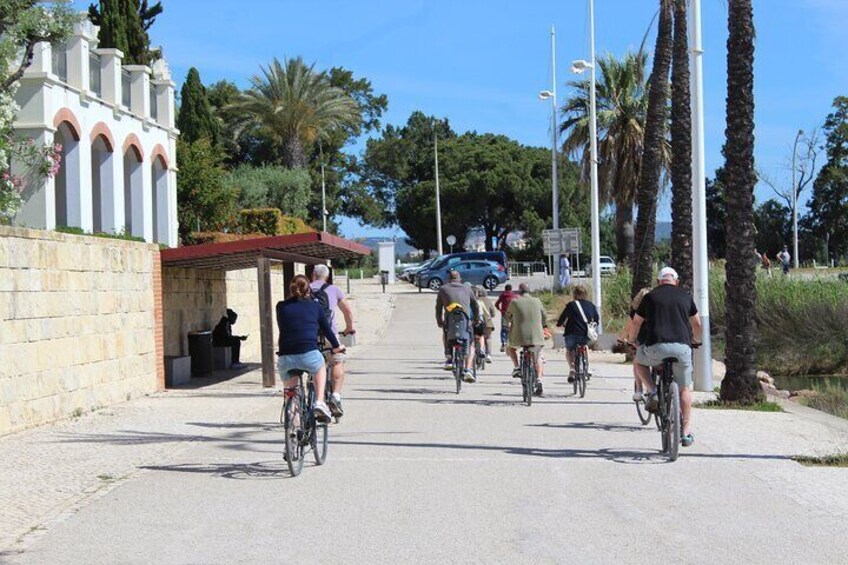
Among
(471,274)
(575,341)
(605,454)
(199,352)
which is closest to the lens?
(605,454)

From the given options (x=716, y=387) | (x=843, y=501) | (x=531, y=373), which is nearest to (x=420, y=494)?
(x=843, y=501)

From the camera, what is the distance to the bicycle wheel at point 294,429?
952 cm

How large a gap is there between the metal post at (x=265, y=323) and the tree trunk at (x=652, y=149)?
11802mm

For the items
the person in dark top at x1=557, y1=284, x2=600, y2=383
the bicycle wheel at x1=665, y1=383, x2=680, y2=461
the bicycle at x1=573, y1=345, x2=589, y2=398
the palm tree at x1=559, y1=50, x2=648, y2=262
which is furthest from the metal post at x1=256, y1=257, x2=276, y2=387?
the palm tree at x1=559, y1=50, x2=648, y2=262

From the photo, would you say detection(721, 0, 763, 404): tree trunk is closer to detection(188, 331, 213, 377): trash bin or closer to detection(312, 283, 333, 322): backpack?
detection(312, 283, 333, 322): backpack

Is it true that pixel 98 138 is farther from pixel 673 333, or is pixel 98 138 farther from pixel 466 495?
pixel 466 495

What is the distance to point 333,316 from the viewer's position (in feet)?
43.9

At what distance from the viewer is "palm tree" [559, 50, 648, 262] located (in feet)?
142

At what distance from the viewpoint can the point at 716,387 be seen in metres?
19.0

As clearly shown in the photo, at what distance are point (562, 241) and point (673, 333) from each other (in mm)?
24980

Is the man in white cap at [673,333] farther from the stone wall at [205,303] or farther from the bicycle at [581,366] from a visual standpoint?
the stone wall at [205,303]

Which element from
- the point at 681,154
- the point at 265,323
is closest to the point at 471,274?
the point at 681,154

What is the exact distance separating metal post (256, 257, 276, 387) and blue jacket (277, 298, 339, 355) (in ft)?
26.9

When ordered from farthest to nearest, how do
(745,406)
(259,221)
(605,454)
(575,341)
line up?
1. (259,221)
2. (575,341)
3. (745,406)
4. (605,454)
